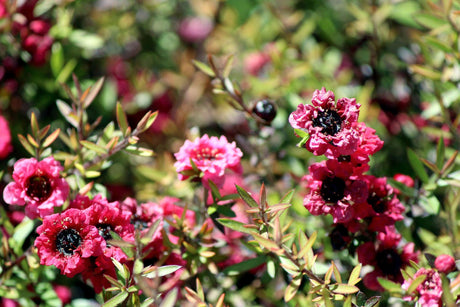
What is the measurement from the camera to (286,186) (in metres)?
1.06

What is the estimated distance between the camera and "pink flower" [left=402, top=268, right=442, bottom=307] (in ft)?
2.23

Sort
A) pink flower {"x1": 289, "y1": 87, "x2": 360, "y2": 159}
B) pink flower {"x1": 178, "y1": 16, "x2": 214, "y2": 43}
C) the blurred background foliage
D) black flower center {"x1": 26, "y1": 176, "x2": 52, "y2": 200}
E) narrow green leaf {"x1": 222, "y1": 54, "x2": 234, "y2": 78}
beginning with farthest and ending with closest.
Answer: pink flower {"x1": 178, "y1": 16, "x2": 214, "y2": 43} < the blurred background foliage < narrow green leaf {"x1": 222, "y1": 54, "x2": 234, "y2": 78} < black flower center {"x1": 26, "y1": 176, "x2": 52, "y2": 200} < pink flower {"x1": 289, "y1": 87, "x2": 360, "y2": 159}

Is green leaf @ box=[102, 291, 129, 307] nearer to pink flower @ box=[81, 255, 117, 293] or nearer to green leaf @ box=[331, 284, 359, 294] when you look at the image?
pink flower @ box=[81, 255, 117, 293]

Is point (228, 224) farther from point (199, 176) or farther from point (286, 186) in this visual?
point (286, 186)

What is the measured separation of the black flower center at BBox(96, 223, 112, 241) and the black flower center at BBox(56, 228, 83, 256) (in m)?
0.03

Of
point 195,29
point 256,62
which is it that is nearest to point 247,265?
point 256,62

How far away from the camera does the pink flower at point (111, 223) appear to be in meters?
0.72

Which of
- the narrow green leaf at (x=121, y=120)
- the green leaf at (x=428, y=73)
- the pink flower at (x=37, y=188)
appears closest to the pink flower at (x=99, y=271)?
the pink flower at (x=37, y=188)

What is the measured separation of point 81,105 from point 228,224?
0.36 m

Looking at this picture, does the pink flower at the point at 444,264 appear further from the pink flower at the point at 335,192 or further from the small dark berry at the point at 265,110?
the small dark berry at the point at 265,110

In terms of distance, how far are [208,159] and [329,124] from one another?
0.77 feet

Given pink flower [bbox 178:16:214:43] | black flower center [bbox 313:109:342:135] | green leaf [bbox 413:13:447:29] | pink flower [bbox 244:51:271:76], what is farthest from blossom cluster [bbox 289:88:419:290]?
pink flower [bbox 178:16:214:43]

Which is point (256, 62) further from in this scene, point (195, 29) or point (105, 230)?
point (105, 230)

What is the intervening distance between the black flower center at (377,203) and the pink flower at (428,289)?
107 mm
